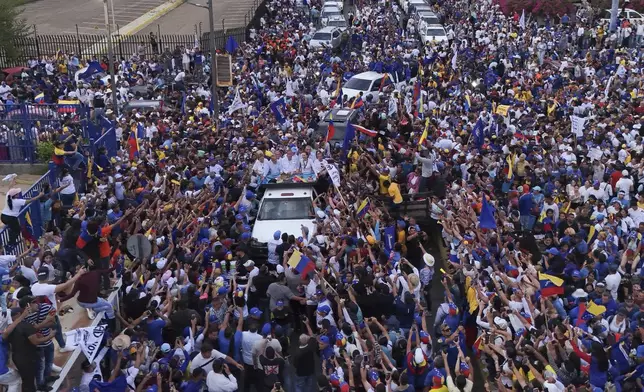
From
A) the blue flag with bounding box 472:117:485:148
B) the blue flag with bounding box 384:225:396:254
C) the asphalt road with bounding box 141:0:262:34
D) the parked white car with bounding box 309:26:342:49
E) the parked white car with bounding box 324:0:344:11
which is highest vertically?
the parked white car with bounding box 324:0:344:11

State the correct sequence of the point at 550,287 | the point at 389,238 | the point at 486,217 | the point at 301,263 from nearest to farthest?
the point at 550,287, the point at 301,263, the point at 486,217, the point at 389,238

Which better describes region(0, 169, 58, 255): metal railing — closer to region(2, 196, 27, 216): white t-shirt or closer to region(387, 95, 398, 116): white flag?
region(2, 196, 27, 216): white t-shirt

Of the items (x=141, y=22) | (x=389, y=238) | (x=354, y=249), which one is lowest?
(x=389, y=238)

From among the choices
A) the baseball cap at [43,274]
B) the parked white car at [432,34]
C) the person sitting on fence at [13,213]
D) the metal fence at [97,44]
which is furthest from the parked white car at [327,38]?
the baseball cap at [43,274]

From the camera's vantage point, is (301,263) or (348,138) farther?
(348,138)

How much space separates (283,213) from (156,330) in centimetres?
531

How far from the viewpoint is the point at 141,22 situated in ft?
152

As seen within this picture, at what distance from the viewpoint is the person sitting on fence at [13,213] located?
44.4 feet

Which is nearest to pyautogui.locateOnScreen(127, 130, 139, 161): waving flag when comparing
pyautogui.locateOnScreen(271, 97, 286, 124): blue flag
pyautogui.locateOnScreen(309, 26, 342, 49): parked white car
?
pyautogui.locateOnScreen(271, 97, 286, 124): blue flag

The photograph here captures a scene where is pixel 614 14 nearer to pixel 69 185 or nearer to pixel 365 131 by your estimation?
pixel 365 131

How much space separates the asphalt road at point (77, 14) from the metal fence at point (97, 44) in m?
3.46

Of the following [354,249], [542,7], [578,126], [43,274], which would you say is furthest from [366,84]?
[43,274]

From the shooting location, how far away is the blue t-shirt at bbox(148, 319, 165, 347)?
418 inches

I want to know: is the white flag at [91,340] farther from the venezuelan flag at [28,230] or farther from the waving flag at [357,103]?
the waving flag at [357,103]
